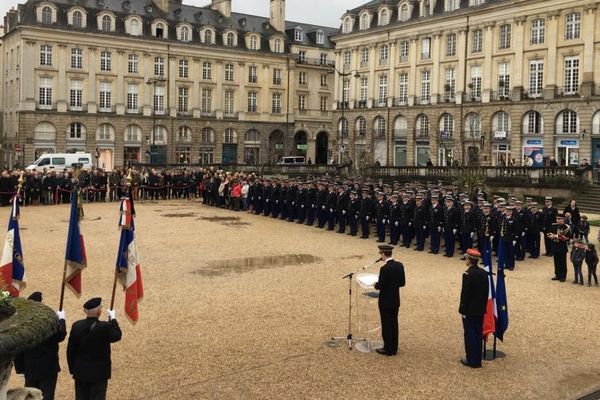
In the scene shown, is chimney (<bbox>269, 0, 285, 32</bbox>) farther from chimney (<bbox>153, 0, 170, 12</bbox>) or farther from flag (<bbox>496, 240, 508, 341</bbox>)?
flag (<bbox>496, 240, 508, 341</bbox>)

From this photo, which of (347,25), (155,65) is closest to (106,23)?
(155,65)

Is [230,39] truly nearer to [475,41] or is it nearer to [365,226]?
[475,41]

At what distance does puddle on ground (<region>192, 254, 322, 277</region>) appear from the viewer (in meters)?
16.7

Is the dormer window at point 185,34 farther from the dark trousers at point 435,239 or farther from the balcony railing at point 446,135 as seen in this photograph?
the dark trousers at point 435,239

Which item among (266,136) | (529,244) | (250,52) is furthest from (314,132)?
(529,244)

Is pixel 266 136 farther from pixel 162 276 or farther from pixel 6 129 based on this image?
pixel 162 276

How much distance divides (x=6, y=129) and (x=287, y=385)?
6557 cm

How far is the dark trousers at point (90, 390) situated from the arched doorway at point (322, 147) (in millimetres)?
72466

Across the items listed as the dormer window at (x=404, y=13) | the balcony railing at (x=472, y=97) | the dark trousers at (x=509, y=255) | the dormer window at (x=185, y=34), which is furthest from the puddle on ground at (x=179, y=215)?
the dormer window at (x=185, y=34)

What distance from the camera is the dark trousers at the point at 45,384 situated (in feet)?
24.7

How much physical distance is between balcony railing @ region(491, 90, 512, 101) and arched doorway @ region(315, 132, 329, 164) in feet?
Result: 94.0

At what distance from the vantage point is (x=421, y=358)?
10359 mm

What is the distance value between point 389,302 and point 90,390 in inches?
194

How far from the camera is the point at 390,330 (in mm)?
10555
